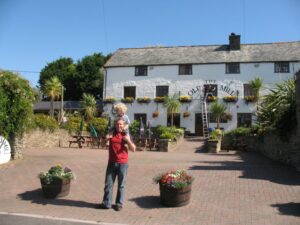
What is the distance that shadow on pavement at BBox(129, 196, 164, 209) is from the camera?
6770 millimetres

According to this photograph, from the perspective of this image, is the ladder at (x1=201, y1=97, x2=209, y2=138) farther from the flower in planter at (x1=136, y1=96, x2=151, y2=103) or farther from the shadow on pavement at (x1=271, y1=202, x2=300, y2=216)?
the shadow on pavement at (x1=271, y1=202, x2=300, y2=216)

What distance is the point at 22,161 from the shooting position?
468 inches

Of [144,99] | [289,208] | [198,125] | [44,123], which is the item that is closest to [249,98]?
[198,125]

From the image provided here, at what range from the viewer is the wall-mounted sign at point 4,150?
11.3 meters

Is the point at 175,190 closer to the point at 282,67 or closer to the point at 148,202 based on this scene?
the point at 148,202

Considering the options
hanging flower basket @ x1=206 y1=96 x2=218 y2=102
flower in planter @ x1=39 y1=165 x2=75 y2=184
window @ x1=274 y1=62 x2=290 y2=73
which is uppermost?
window @ x1=274 y1=62 x2=290 y2=73

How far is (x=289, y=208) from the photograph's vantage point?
6.43 meters

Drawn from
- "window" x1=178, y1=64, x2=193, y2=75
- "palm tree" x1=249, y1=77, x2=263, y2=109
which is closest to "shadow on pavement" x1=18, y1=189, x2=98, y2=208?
"palm tree" x1=249, y1=77, x2=263, y2=109

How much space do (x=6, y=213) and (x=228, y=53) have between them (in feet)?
88.0

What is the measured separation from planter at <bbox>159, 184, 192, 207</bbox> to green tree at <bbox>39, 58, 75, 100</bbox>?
44.2 m

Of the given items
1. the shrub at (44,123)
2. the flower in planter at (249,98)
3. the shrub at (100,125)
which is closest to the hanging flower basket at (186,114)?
the flower in planter at (249,98)

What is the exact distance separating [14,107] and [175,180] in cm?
748

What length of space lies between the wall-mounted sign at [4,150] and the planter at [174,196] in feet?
22.5

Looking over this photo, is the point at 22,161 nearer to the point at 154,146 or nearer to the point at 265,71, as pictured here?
the point at 154,146
